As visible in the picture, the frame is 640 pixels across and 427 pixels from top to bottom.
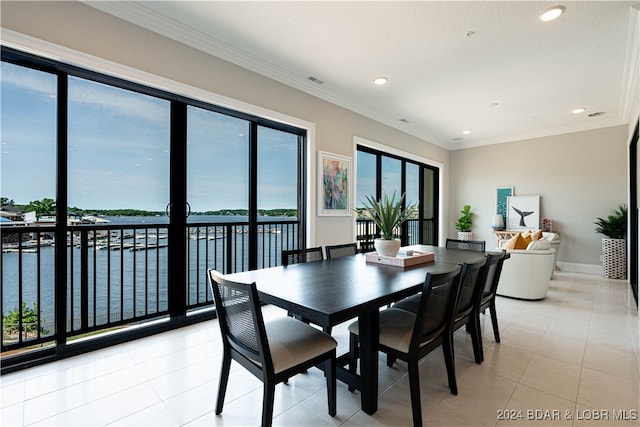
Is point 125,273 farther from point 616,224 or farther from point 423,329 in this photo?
point 616,224

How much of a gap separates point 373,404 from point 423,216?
5.77 m

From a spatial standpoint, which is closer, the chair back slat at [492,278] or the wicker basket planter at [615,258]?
the chair back slat at [492,278]

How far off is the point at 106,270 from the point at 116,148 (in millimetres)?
1129

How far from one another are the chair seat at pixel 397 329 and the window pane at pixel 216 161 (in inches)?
84.1

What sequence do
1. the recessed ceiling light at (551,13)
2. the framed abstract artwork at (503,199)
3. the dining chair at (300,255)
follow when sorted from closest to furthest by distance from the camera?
the recessed ceiling light at (551,13) < the dining chair at (300,255) < the framed abstract artwork at (503,199)

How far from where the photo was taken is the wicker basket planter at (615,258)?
524 cm

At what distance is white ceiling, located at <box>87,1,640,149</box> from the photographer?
100 inches

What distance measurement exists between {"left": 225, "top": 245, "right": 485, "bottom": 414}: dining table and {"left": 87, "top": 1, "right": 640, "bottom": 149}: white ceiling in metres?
2.09

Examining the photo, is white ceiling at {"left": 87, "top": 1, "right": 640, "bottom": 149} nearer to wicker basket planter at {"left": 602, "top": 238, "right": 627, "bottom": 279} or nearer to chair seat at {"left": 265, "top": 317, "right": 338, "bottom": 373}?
wicker basket planter at {"left": 602, "top": 238, "right": 627, "bottom": 279}

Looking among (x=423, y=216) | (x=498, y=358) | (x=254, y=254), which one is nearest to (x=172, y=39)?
(x=254, y=254)

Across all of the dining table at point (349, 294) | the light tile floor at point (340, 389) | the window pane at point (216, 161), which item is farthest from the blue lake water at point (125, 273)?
the dining table at point (349, 294)

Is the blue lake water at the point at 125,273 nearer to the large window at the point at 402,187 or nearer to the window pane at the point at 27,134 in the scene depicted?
the window pane at the point at 27,134

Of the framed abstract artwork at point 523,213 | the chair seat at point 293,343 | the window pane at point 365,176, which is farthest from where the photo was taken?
the framed abstract artwork at point 523,213

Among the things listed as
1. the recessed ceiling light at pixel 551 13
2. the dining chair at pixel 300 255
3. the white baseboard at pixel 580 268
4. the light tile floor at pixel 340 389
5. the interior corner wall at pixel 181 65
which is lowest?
the light tile floor at pixel 340 389
